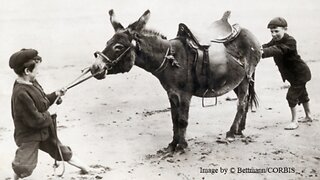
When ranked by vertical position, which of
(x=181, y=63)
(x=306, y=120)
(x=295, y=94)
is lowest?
(x=306, y=120)

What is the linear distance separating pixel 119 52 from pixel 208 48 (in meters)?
0.64

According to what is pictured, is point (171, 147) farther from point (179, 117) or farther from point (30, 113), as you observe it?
point (30, 113)

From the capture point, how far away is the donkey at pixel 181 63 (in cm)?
253

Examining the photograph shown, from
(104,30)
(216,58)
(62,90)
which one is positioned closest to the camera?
(62,90)

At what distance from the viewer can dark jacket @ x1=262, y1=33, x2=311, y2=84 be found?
121 inches

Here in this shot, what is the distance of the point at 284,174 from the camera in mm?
2506

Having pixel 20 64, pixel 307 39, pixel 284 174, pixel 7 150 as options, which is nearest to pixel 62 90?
pixel 20 64

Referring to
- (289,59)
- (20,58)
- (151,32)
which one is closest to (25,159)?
(20,58)

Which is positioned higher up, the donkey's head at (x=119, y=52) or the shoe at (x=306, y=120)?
the donkey's head at (x=119, y=52)

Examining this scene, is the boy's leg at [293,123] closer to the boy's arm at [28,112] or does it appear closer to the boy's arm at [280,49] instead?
the boy's arm at [280,49]

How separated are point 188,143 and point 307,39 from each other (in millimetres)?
2789

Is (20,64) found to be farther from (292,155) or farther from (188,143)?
(292,155)

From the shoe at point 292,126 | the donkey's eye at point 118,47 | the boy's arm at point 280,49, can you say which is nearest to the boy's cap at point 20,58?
the donkey's eye at point 118,47

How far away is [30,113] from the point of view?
7.52ft
